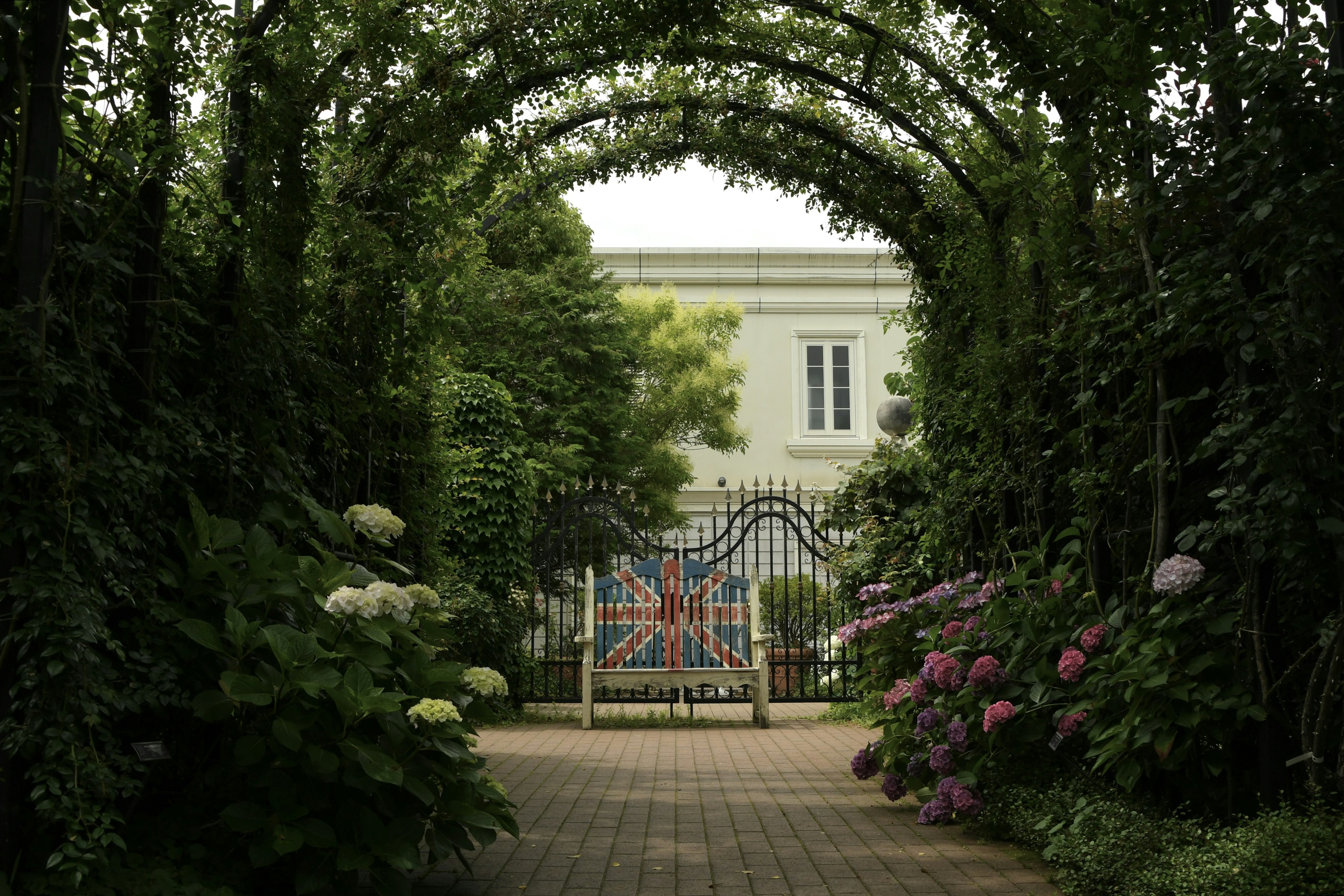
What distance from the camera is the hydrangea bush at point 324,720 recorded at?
290 cm

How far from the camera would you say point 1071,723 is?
3.82m

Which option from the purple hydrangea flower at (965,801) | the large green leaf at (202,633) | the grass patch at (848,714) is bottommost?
the grass patch at (848,714)

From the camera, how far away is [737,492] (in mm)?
20141

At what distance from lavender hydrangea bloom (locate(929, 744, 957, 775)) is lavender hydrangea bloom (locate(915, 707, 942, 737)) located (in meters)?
0.09

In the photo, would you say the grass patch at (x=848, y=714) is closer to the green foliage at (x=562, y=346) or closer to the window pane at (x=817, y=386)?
the green foliage at (x=562, y=346)

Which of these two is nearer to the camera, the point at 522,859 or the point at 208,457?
the point at 208,457

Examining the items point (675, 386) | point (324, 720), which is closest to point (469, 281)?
point (324, 720)

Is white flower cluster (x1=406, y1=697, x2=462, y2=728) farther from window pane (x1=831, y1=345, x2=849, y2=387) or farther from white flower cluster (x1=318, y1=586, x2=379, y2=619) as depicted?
window pane (x1=831, y1=345, x2=849, y2=387)

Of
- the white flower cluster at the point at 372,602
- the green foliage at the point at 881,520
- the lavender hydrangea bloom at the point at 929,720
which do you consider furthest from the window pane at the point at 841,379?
the white flower cluster at the point at 372,602

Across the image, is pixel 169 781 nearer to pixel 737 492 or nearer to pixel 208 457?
pixel 208 457

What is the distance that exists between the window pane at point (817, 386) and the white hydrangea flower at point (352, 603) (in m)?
18.4


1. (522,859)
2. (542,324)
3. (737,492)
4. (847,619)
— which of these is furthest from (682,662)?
(737,492)

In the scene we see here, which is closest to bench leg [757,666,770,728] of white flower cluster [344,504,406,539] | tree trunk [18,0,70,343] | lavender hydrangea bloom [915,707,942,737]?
lavender hydrangea bloom [915,707,942,737]

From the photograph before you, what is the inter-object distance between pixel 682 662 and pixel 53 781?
625 cm
